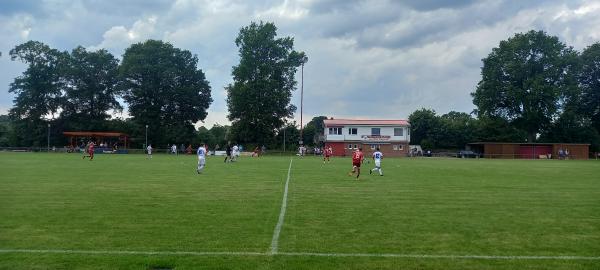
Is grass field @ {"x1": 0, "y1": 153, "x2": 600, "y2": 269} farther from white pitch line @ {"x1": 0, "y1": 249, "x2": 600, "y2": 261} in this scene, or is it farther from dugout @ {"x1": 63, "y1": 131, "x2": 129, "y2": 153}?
dugout @ {"x1": 63, "y1": 131, "x2": 129, "y2": 153}

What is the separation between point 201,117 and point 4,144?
3219cm

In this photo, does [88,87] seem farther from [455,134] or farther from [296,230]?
[296,230]

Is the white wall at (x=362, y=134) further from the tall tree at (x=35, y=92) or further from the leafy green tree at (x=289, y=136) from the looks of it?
the tall tree at (x=35, y=92)

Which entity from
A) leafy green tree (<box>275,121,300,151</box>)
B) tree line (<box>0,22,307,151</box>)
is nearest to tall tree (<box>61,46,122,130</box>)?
tree line (<box>0,22,307,151</box>)

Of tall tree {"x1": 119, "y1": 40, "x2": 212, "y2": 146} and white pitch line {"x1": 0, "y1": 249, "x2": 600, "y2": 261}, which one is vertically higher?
tall tree {"x1": 119, "y1": 40, "x2": 212, "y2": 146}

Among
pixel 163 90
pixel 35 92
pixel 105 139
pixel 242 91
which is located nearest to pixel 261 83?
pixel 242 91

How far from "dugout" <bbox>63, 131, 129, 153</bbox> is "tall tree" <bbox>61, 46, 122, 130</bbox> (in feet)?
8.86

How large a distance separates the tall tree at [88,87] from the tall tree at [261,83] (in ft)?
68.4

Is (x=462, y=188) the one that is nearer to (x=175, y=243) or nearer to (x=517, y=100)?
(x=175, y=243)

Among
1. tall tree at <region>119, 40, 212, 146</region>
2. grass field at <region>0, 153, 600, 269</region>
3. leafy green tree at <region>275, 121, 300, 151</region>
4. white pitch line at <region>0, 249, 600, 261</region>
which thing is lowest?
white pitch line at <region>0, 249, 600, 261</region>

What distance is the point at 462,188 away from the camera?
61.3ft

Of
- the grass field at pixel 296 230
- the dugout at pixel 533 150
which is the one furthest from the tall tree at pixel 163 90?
the grass field at pixel 296 230

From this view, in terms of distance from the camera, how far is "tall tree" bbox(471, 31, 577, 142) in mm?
76188

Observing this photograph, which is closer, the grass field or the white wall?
the grass field
